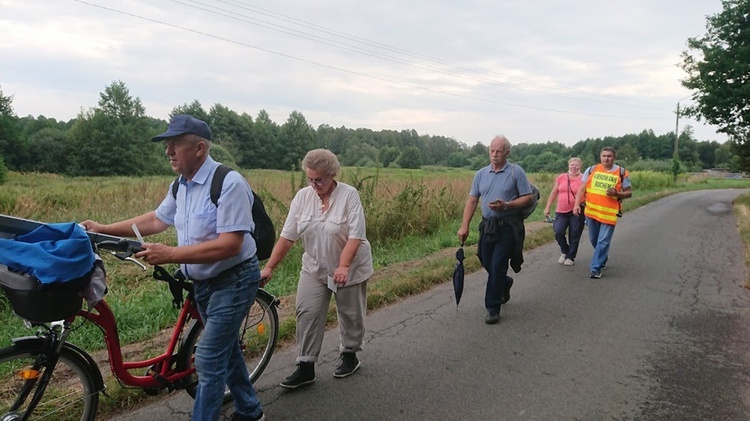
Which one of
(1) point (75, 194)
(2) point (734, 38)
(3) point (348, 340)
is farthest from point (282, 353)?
(2) point (734, 38)

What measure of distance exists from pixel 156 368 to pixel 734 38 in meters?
29.1

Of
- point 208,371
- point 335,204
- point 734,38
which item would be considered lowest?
point 208,371

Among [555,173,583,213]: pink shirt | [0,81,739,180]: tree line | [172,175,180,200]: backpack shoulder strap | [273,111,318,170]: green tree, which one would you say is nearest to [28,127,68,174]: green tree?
[0,81,739,180]: tree line

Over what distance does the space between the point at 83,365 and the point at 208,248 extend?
1.05m

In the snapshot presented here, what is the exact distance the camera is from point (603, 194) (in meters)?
6.89

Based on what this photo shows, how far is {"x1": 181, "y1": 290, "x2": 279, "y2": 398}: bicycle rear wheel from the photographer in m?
2.97

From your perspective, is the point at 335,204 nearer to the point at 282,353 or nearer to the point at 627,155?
the point at 282,353

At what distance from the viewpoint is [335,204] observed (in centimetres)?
328

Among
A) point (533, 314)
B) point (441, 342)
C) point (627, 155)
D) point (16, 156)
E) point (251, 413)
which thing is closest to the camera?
point (251, 413)

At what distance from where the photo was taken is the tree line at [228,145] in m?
56.1

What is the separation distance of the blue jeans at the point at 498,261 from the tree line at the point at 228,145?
3119 centimetres

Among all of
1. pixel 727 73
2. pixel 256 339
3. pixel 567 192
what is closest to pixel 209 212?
pixel 256 339

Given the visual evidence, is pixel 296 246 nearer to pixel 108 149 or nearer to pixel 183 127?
pixel 183 127

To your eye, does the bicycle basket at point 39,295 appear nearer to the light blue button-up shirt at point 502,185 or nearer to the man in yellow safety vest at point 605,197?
the light blue button-up shirt at point 502,185
